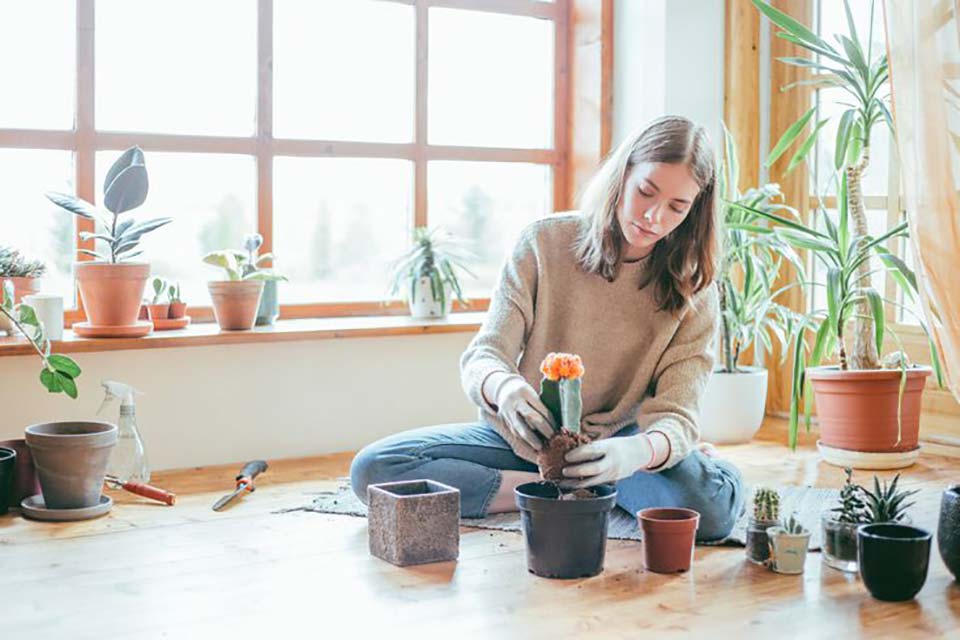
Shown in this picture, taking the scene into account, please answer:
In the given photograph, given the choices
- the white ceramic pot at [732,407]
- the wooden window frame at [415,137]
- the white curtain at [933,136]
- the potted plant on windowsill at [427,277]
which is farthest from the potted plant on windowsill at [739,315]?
the white curtain at [933,136]

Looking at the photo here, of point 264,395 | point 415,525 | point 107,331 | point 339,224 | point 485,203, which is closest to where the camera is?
point 415,525

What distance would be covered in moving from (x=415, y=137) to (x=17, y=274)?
1.39 m

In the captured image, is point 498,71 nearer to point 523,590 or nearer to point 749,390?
point 749,390

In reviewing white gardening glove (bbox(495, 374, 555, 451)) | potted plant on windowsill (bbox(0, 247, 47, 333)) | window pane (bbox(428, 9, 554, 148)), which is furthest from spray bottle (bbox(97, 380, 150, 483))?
window pane (bbox(428, 9, 554, 148))

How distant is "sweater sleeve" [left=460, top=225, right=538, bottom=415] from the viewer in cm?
244

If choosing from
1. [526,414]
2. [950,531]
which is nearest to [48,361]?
[526,414]

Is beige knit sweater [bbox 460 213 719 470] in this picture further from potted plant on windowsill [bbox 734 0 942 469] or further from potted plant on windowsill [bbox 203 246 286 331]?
potted plant on windowsill [bbox 203 246 286 331]

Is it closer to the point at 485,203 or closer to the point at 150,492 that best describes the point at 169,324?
the point at 150,492

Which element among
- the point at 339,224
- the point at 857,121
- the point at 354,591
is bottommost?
the point at 354,591

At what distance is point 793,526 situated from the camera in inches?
91.5

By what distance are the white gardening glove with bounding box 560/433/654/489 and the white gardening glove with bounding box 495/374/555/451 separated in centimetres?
7

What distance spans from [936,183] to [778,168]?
1704 millimetres

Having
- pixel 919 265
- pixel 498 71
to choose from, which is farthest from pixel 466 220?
pixel 919 265

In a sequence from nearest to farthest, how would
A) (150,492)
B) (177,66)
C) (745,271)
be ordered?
(150,492), (177,66), (745,271)
